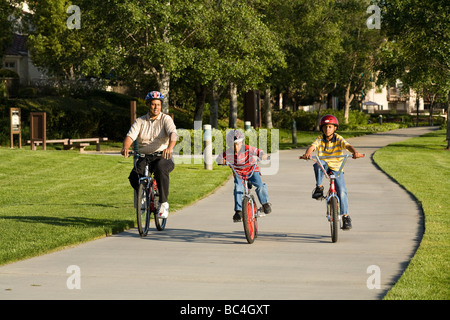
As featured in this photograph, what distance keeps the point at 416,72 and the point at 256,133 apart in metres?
8.64

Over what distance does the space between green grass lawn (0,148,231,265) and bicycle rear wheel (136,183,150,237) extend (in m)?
0.60

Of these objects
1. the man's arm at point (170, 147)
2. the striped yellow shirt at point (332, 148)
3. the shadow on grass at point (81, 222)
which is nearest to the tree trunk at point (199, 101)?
the shadow on grass at point (81, 222)

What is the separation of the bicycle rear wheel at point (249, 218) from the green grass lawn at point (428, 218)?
7.08 ft

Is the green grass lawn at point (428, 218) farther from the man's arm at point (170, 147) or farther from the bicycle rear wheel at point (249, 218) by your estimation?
the man's arm at point (170, 147)

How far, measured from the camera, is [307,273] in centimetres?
832

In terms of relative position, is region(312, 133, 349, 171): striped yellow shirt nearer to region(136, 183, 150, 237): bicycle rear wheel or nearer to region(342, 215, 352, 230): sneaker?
region(342, 215, 352, 230): sneaker

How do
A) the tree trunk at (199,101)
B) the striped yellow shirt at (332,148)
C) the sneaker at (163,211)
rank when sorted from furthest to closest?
the tree trunk at (199,101)
the sneaker at (163,211)
the striped yellow shirt at (332,148)

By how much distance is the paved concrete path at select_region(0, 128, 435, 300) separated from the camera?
7418mm

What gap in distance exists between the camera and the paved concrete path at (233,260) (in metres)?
7.42

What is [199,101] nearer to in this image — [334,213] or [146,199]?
[146,199]

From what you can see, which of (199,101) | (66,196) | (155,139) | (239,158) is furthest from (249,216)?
(199,101)

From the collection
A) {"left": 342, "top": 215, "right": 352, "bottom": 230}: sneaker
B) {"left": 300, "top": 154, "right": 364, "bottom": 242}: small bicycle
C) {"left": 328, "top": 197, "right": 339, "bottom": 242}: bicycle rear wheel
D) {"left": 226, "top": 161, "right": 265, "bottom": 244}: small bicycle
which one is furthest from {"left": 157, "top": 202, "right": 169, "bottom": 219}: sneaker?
{"left": 342, "top": 215, "right": 352, "bottom": 230}: sneaker
